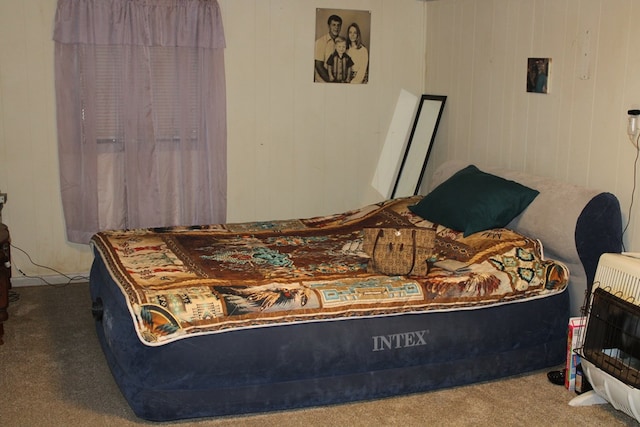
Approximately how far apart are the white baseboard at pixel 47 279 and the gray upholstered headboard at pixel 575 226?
2.79m

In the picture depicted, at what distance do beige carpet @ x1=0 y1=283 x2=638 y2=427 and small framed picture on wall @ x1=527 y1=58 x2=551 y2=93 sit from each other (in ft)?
5.09

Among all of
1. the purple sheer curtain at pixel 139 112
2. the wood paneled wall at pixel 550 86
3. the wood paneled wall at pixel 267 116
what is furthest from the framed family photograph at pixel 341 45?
the purple sheer curtain at pixel 139 112

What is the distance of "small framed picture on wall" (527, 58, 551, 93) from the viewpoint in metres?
4.25

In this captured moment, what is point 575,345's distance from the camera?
3439 millimetres

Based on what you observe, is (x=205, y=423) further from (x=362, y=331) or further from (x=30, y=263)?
(x=30, y=263)

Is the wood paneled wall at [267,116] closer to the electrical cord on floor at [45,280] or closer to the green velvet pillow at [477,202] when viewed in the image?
the electrical cord on floor at [45,280]

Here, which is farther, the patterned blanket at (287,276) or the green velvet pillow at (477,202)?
the green velvet pillow at (477,202)

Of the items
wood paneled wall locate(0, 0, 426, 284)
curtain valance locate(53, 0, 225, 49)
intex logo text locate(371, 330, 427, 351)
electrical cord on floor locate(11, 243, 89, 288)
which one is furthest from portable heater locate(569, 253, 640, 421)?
electrical cord on floor locate(11, 243, 89, 288)

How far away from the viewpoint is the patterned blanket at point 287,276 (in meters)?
3.11

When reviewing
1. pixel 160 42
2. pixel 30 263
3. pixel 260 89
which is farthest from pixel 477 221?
pixel 30 263

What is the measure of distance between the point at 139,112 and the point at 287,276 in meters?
1.94

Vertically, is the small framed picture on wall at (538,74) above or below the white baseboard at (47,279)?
above

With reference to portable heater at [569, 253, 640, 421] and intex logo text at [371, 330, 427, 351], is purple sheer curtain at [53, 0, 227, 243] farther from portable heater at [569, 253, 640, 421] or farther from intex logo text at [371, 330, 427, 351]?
portable heater at [569, 253, 640, 421]

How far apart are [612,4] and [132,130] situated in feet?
9.32
